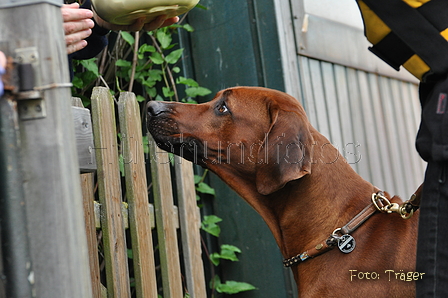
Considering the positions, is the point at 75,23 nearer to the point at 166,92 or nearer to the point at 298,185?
the point at 298,185

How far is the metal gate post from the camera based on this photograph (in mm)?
1238

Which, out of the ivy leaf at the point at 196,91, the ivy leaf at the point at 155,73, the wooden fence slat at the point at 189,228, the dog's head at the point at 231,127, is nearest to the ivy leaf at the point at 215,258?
the wooden fence slat at the point at 189,228

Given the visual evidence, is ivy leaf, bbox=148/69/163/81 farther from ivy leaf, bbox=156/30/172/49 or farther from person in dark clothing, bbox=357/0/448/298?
person in dark clothing, bbox=357/0/448/298

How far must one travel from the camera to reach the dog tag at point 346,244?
243cm

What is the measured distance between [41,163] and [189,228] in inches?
105

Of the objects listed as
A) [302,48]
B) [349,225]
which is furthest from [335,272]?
[302,48]

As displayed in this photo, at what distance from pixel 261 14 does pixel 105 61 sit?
51.2 inches

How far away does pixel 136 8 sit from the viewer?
2111mm

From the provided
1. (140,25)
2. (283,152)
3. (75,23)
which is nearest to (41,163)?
(75,23)

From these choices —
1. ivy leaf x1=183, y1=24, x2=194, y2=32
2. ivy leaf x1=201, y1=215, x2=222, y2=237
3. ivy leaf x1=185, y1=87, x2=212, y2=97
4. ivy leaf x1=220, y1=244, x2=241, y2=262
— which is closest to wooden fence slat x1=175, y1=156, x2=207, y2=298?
ivy leaf x1=201, y1=215, x2=222, y2=237

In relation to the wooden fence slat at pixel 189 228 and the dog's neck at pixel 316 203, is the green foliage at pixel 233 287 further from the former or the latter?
the dog's neck at pixel 316 203

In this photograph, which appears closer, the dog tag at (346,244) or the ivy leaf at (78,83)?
the dog tag at (346,244)

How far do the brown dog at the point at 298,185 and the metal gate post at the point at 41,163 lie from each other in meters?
1.41

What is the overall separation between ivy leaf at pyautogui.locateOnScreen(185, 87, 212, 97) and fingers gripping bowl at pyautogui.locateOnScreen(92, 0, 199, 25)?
199cm
